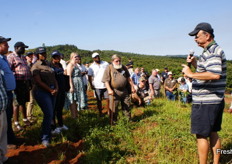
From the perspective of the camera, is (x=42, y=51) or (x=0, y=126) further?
(x=42, y=51)

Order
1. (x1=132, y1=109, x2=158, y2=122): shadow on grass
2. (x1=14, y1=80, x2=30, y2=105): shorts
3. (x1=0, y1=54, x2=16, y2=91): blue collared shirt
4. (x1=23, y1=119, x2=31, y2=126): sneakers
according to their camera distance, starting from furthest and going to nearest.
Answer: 1. (x1=132, y1=109, x2=158, y2=122): shadow on grass
2. (x1=23, y1=119, x2=31, y2=126): sneakers
3. (x1=14, y1=80, x2=30, y2=105): shorts
4. (x1=0, y1=54, x2=16, y2=91): blue collared shirt

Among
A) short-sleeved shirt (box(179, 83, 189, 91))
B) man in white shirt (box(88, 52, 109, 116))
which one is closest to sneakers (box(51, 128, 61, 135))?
man in white shirt (box(88, 52, 109, 116))

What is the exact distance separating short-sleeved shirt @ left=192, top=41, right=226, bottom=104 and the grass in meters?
1.12

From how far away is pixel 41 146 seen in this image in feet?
12.1

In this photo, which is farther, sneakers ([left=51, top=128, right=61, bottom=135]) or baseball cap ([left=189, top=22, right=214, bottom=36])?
sneakers ([left=51, top=128, right=61, bottom=135])

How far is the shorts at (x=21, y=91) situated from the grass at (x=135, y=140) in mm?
683

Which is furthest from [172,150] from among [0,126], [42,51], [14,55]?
[14,55]

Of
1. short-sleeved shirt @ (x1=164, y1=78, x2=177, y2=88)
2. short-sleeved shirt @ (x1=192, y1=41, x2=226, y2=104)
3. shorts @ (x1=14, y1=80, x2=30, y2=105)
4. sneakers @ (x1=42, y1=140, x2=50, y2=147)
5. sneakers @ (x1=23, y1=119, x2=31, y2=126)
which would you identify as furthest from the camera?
short-sleeved shirt @ (x1=164, y1=78, x2=177, y2=88)

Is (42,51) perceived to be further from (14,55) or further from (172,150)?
(172,150)

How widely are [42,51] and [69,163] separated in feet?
6.67

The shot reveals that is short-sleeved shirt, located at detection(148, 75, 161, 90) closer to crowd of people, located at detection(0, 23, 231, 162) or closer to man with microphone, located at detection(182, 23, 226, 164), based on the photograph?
crowd of people, located at detection(0, 23, 231, 162)

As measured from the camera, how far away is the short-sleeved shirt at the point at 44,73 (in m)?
3.57

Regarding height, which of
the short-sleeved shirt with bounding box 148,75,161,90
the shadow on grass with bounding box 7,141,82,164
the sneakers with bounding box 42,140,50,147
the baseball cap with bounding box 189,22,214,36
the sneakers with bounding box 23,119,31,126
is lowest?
the shadow on grass with bounding box 7,141,82,164

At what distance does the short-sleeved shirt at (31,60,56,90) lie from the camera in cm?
357
